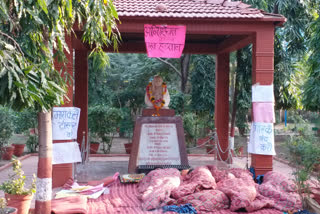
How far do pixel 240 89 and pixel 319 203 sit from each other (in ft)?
22.0

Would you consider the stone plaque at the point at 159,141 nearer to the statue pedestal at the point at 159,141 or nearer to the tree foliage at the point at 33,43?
the statue pedestal at the point at 159,141

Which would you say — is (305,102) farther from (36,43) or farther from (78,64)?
(36,43)

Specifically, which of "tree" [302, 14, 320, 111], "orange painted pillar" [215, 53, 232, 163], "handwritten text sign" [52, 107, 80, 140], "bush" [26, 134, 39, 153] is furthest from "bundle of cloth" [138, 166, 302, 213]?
"bush" [26, 134, 39, 153]

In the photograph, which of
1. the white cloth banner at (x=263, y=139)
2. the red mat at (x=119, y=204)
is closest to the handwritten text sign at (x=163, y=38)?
the white cloth banner at (x=263, y=139)

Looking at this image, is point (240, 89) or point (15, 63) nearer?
point (15, 63)

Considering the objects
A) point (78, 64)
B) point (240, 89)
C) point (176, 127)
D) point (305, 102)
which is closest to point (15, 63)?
point (176, 127)

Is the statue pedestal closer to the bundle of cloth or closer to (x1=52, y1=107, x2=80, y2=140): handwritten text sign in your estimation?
the bundle of cloth

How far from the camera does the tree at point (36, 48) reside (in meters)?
3.35

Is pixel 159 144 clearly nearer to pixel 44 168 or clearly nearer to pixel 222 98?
pixel 222 98

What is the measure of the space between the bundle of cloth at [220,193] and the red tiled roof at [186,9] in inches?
131

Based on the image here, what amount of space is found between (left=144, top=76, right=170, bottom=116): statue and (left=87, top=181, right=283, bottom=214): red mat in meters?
2.71

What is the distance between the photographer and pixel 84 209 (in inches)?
220

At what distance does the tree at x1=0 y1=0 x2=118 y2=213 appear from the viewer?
3.35 m

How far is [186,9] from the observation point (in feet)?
26.1
